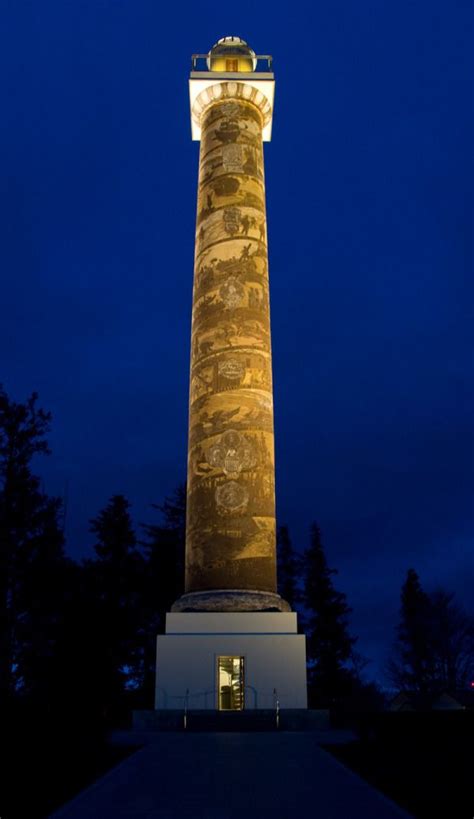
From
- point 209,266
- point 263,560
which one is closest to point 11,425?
point 209,266

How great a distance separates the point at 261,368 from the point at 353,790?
11.5 m

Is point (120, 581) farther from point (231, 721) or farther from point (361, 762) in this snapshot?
point (361, 762)

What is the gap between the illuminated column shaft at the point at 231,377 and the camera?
632 inches

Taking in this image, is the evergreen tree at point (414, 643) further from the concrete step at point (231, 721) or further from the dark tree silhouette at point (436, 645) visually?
the concrete step at point (231, 721)

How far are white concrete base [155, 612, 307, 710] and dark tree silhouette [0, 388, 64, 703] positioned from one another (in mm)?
5984

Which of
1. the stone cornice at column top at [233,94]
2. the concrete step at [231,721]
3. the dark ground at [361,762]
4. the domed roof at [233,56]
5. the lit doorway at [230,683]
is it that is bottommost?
the dark ground at [361,762]

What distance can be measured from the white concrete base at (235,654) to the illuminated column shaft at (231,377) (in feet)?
2.46

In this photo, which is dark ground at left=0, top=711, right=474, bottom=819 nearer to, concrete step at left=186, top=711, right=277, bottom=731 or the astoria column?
concrete step at left=186, top=711, right=277, bottom=731

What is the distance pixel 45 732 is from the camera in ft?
43.4

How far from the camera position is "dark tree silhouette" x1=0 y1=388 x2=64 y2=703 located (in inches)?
806

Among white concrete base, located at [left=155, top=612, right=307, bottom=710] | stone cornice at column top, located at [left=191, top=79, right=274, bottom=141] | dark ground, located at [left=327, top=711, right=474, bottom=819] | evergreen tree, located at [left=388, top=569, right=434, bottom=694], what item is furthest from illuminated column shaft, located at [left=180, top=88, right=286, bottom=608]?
evergreen tree, located at [left=388, top=569, right=434, bottom=694]

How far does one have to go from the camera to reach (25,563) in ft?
69.4

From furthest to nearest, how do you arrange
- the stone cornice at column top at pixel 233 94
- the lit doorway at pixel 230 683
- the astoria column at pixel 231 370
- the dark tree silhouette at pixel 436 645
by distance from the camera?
the dark tree silhouette at pixel 436 645, the stone cornice at column top at pixel 233 94, the astoria column at pixel 231 370, the lit doorway at pixel 230 683

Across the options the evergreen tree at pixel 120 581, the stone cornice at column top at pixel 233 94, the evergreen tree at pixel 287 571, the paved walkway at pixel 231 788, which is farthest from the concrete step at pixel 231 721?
the evergreen tree at pixel 287 571
